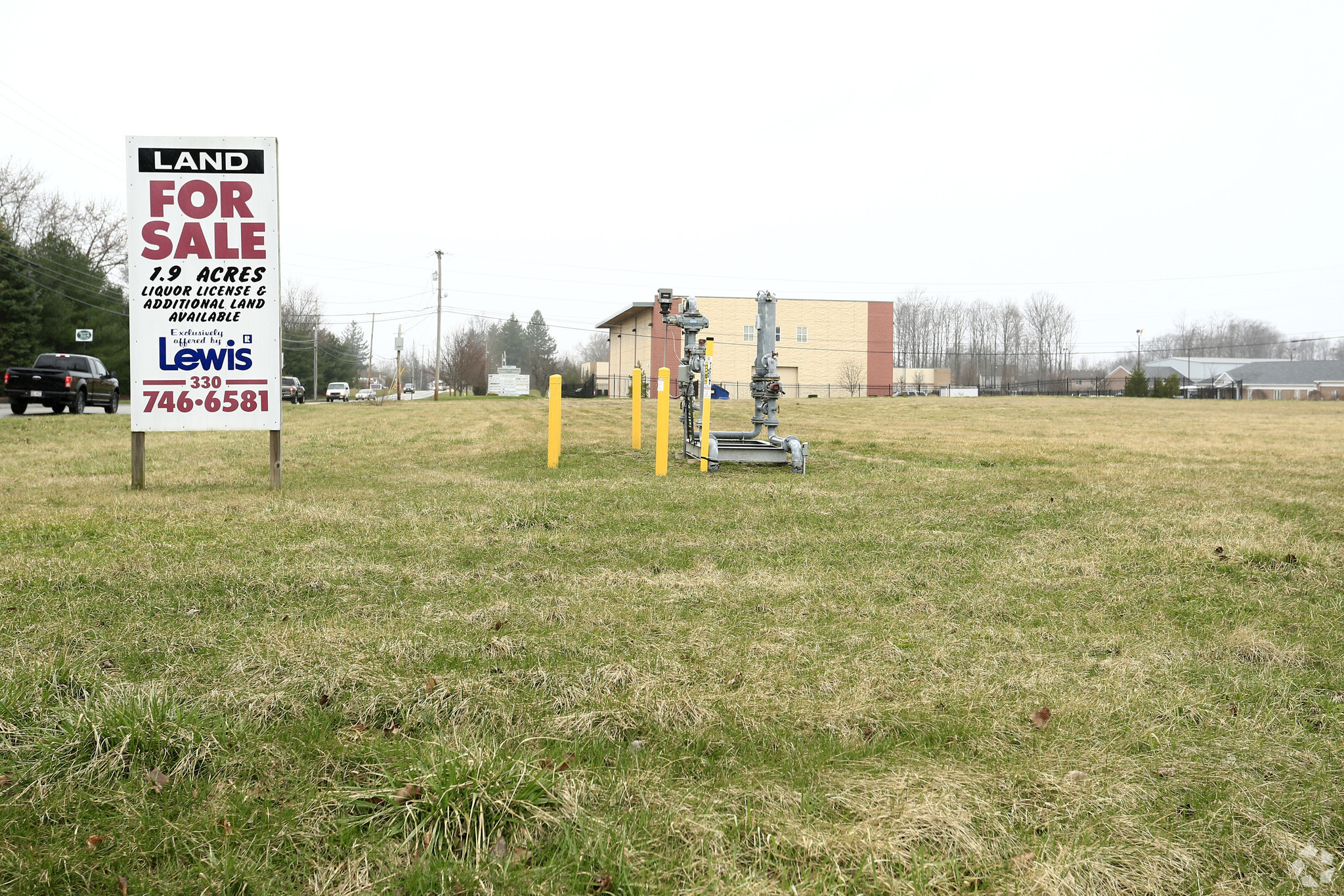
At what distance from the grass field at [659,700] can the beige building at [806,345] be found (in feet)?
183

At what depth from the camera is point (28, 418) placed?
A: 21.4m

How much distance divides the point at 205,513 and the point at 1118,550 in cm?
741

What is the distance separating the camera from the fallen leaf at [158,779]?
2.59 m

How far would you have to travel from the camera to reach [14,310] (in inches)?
1469

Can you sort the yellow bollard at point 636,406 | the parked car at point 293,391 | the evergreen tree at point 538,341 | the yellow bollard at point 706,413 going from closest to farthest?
the yellow bollard at point 706,413, the yellow bollard at point 636,406, the parked car at point 293,391, the evergreen tree at point 538,341

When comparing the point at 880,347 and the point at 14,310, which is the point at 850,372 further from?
the point at 14,310

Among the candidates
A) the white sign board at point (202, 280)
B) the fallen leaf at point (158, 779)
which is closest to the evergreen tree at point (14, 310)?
the white sign board at point (202, 280)

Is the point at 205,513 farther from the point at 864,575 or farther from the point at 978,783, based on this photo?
the point at 978,783

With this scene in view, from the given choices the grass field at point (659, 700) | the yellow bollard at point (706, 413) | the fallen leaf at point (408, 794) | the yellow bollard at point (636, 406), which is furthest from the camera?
the yellow bollard at point (636, 406)

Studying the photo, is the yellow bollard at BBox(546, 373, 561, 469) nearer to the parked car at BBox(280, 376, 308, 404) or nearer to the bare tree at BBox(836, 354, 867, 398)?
the parked car at BBox(280, 376, 308, 404)

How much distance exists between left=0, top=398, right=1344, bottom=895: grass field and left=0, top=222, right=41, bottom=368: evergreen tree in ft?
123

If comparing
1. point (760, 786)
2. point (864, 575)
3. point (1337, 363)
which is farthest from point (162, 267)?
point (1337, 363)

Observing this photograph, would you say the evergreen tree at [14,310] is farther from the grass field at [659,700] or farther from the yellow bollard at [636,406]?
the grass field at [659,700]

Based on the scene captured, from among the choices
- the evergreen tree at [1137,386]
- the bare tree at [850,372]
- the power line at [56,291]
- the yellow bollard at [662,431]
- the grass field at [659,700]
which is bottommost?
the grass field at [659,700]
